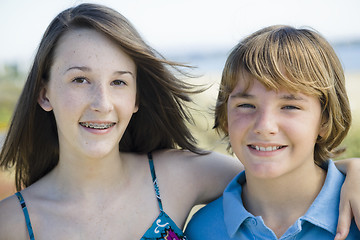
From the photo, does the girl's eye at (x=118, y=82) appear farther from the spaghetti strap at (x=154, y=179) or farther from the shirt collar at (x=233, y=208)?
the shirt collar at (x=233, y=208)

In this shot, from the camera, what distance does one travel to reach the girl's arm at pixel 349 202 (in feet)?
6.40

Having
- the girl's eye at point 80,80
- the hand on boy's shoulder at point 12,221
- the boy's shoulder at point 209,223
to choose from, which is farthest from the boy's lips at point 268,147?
the hand on boy's shoulder at point 12,221

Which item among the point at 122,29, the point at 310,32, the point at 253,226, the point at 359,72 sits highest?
the point at 122,29

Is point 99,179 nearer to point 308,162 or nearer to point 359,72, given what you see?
point 308,162

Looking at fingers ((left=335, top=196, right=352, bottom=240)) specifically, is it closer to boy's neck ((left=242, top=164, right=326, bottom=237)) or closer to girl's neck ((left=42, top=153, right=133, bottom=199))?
boy's neck ((left=242, top=164, right=326, bottom=237))

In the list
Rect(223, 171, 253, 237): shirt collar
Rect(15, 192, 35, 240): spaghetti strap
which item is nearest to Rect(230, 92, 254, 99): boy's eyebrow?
Rect(223, 171, 253, 237): shirt collar

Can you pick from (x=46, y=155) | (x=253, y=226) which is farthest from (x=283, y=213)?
(x=46, y=155)

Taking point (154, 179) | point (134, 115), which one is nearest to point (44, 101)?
point (134, 115)

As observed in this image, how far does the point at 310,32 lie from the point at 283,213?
0.85 meters

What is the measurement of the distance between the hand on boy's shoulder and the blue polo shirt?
818mm

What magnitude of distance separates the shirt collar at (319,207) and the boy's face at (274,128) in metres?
0.16

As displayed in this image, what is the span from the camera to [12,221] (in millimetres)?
2264

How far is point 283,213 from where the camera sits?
2143 mm

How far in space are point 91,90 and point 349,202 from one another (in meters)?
1.27
